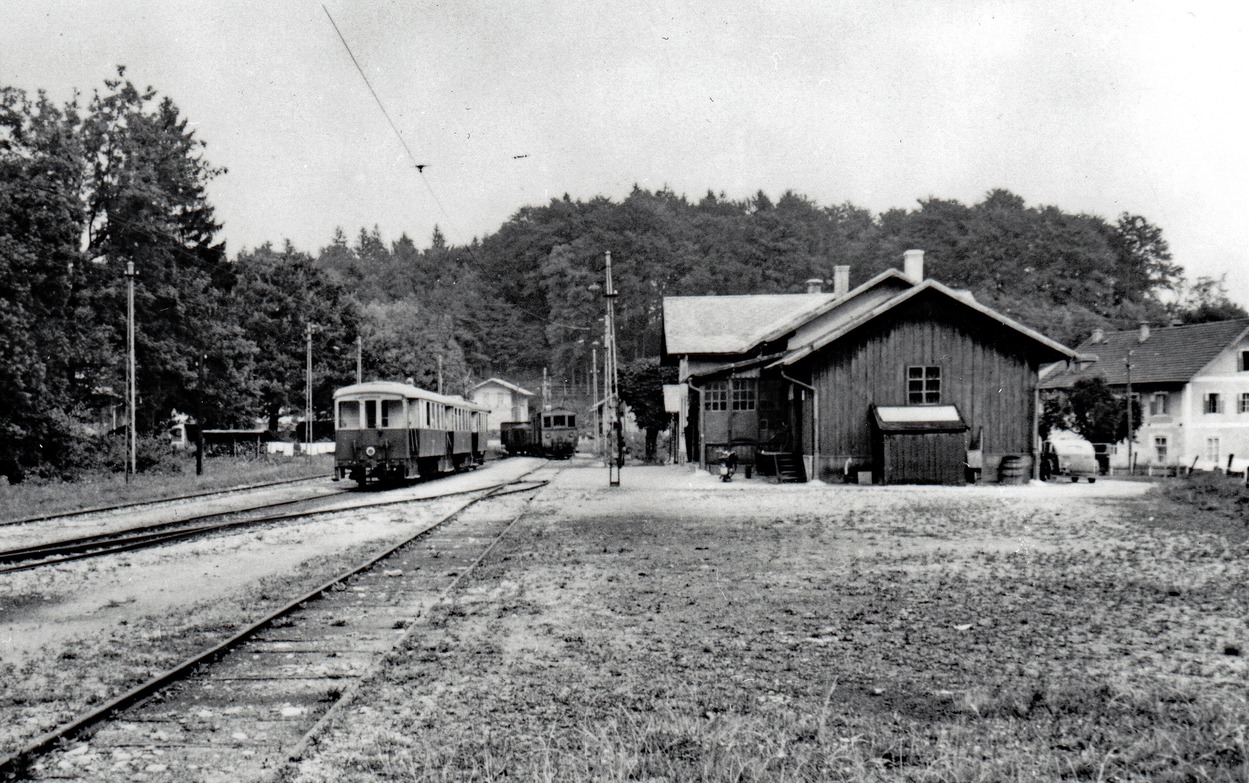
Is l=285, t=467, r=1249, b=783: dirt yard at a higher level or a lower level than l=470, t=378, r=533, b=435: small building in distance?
lower

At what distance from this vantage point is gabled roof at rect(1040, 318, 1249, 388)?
50.8 metres

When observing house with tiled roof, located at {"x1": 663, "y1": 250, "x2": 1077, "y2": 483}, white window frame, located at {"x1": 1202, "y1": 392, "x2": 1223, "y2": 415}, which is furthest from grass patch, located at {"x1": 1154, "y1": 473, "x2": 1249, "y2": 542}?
white window frame, located at {"x1": 1202, "y1": 392, "x2": 1223, "y2": 415}

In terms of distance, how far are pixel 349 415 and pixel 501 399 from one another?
212 ft

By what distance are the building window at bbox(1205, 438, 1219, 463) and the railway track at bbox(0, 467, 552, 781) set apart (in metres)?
50.3

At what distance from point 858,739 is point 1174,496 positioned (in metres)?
20.3

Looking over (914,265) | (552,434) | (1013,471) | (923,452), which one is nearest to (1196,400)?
(914,265)

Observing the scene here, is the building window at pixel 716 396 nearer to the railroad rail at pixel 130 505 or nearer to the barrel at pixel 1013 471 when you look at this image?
the barrel at pixel 1013 471

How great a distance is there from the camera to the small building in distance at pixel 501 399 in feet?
300

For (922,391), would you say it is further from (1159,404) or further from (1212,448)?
(1159,404)

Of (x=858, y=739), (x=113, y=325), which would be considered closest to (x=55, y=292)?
(x=113, y=325)

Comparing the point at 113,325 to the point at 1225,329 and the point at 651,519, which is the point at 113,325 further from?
the point at 1225,329

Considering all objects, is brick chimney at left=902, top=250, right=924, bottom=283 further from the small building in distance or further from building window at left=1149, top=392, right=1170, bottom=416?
the small building in distance

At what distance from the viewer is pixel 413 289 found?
→ 120 metres

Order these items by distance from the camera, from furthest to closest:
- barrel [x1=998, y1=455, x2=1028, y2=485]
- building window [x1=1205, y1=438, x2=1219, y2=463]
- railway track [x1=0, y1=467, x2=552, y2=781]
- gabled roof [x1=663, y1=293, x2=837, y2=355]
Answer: building window [x1=1205, y1=438, x2=1219, y2=463], gabled roof [x1=663, y1=293, x2=837, y2=355], barrel [x1=998, y1=455, x2=1028, y2=485], railway track [x1=0, y1=467, x2=552, y2=781]
